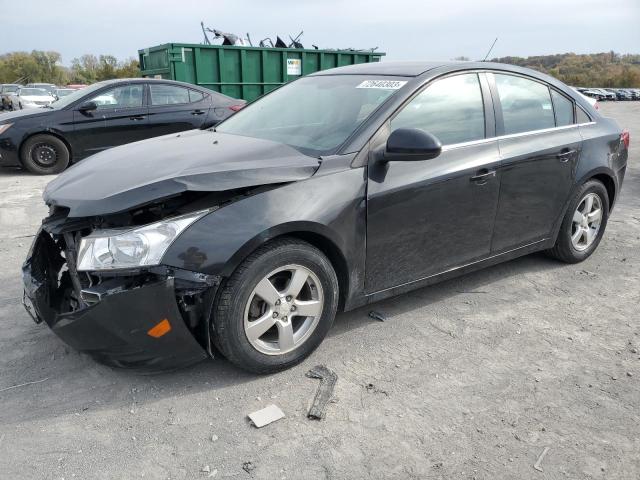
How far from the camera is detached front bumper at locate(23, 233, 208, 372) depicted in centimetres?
242

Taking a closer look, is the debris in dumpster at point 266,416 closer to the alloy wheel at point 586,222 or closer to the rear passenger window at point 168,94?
the alloy wheel at point 586,222

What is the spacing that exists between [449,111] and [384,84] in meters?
0.46

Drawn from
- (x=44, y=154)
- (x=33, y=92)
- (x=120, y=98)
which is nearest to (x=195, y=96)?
(x=120, y=98)

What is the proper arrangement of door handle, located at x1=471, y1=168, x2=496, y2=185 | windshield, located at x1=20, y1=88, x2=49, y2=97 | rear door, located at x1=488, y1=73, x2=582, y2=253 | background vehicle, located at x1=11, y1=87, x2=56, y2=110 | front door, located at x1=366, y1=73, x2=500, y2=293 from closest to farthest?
front door, located at x1=366, y1=73, x2=500, y2=293
door handle, located at x1=471, y1=168, x2=496, y2=185
rear door, located at x1=488, y1=73, x2=582, y2=253
background vehicle, located at x1=11, y1=87, x2=56, y2=110
windshield, located at x1=20, y1=88, x2=49, y2=97

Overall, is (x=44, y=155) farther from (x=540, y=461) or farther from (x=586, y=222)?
(x=540, y=461)

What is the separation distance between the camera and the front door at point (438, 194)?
3088 millimetres

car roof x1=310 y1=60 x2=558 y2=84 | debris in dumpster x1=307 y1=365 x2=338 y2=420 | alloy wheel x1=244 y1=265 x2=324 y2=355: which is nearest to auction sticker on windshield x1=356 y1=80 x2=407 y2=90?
car roof x1=310 y1=60 x2=558 y2=84

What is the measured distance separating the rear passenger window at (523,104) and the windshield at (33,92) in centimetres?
2641

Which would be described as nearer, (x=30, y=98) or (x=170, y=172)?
(x=170, y=172)

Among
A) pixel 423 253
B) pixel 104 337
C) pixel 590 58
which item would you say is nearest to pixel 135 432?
pixel 104 337

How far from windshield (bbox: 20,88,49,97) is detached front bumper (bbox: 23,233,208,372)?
2632cm

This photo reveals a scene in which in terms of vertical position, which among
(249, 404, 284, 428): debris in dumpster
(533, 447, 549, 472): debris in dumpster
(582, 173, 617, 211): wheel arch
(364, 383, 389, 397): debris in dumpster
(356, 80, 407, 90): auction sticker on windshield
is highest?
(356, 80, 407, 90): auction sticker on windshield

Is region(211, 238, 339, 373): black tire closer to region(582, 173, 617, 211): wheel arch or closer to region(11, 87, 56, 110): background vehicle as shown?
region(582, 173, 617, 211): wheel arch

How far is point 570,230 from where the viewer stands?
171 inches
